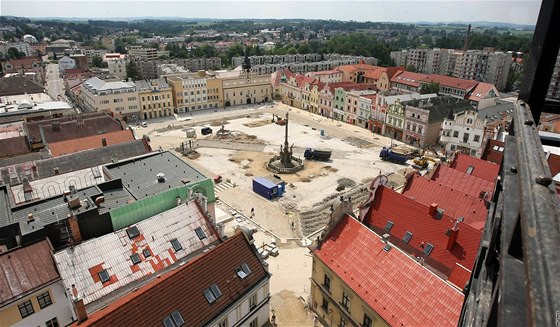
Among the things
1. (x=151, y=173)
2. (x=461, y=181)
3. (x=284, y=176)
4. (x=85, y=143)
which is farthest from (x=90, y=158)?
(x=461, y=181)

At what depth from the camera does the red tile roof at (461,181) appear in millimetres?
38125

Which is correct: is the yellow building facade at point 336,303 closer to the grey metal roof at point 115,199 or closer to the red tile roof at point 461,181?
the grey metal roof at point 115,199

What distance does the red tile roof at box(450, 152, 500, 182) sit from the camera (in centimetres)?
4199

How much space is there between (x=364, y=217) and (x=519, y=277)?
31.6 m

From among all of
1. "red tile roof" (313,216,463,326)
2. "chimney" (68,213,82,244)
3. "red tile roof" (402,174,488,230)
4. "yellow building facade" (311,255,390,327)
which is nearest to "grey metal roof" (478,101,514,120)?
"red tile roof" (402,174,488,230)


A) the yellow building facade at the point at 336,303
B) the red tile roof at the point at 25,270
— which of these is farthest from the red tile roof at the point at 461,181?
the red tile roof at the point at 25,270

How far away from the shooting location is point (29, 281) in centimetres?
2241

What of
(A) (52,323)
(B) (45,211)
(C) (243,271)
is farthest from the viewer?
(B) (45,211)

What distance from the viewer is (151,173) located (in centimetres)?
3681

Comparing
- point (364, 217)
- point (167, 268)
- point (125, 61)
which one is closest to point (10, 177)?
point (167, 268)

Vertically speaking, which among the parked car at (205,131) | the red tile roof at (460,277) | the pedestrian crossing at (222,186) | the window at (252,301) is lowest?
the pedestrian crossing at (222,186)

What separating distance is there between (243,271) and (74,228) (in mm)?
12844

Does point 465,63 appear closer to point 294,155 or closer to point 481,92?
point 481,92

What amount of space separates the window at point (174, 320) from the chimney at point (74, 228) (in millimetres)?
9994
